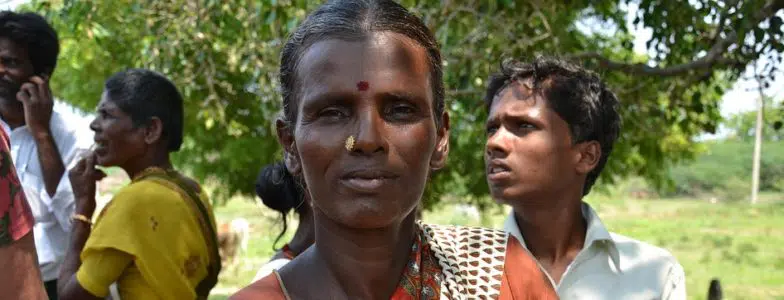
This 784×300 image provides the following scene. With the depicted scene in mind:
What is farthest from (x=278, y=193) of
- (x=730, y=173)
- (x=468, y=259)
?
(x=730, y=173)

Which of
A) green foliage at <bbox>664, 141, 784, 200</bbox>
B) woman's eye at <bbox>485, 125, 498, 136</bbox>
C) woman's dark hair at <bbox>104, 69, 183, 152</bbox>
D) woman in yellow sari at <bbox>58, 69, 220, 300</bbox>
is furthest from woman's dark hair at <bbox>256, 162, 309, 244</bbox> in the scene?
green foliage at <bbox>664, 141, 784, 200</bbox>

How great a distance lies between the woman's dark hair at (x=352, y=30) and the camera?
161 cm

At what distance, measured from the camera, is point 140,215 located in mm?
3100

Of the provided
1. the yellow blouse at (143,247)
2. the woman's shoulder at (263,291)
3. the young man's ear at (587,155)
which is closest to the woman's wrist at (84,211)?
the yellow blouse at (143,247)

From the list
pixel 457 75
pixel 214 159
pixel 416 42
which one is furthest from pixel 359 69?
pixel 214 159

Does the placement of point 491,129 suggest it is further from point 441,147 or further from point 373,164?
point 373,164

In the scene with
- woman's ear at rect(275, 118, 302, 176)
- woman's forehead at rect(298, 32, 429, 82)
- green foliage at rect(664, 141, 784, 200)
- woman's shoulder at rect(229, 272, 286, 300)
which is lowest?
green foliage at rect(664, 141, 784, 200)

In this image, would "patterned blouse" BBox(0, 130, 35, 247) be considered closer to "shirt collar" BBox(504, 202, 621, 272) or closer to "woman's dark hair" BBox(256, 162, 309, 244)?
"woman's dark hair" BBox(256, 162, 309, 244)

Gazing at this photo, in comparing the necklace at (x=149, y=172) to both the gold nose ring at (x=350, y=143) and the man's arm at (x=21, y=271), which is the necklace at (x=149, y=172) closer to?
the man's arm at (x=21, y=271)

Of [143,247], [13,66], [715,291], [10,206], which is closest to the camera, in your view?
[10,206]

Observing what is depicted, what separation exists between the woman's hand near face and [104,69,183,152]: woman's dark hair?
26 centimetres

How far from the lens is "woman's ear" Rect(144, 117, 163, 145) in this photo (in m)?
3.47

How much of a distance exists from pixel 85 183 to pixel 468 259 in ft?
7.51

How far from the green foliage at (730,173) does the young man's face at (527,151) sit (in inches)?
1761
